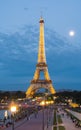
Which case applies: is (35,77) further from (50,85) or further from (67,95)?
(67,95)

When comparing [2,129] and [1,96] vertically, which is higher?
[1,96]

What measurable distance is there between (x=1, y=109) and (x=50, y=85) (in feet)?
91.0

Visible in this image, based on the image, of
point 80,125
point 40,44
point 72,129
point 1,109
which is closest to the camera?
point 72,129

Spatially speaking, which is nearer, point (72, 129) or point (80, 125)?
point (72, 129)

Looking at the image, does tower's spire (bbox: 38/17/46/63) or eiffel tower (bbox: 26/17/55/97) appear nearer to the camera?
tower's spire (bbox: 38/17/46/63)

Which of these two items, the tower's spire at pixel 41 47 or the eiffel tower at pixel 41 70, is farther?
the eiffel tower at pixel 41 70

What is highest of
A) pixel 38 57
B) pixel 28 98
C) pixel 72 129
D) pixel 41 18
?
pixel 41 18

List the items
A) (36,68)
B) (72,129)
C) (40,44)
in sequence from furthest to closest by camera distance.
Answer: (36,68) < (40,44) < (72,129)

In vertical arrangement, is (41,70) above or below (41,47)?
below

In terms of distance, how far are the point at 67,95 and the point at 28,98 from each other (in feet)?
46.1

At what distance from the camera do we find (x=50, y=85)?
12062 centimetres

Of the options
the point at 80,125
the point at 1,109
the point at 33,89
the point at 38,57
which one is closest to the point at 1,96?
the point at 33,89

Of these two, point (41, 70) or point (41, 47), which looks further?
point (41, 70)

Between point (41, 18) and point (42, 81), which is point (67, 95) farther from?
point (41, 18)
